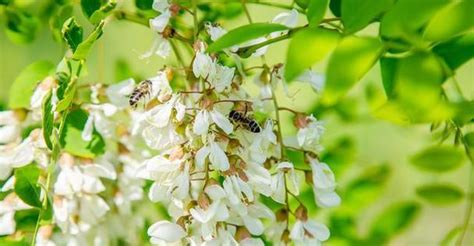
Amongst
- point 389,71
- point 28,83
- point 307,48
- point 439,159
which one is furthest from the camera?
point 439,159

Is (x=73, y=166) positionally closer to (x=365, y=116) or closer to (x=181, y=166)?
(x=181, y=166)

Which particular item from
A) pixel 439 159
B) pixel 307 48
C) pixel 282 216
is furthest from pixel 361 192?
pixel 307 48

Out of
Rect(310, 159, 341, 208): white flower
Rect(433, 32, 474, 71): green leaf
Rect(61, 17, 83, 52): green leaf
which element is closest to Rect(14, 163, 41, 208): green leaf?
Rect(61, 17, 83, 52): green leaf

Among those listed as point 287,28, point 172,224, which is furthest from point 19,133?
point 287,28

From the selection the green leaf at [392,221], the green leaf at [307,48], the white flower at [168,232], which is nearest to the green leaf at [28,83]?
the white flower at [168,232]

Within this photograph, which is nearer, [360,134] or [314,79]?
[314,79]

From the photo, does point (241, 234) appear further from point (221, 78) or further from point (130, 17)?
point (130, 17)

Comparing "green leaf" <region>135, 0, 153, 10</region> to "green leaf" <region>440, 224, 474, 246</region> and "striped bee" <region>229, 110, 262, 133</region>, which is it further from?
"green leaf" <region>440, 224, 474, 246</region>
